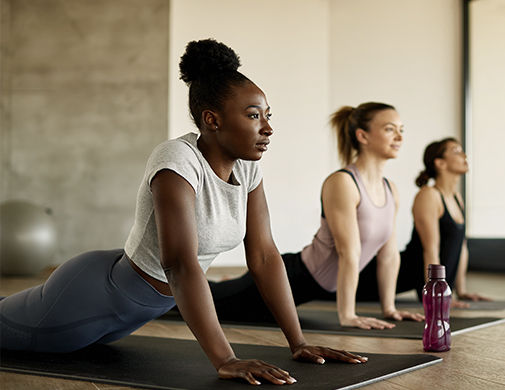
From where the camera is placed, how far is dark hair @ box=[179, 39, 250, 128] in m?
1.41

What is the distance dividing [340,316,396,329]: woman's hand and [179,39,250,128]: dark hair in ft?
3.43

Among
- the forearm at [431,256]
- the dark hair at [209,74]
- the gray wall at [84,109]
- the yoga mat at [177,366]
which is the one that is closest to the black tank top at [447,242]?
the forearm at [431,256]

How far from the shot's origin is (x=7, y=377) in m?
1.44

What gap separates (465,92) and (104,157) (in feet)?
10.5

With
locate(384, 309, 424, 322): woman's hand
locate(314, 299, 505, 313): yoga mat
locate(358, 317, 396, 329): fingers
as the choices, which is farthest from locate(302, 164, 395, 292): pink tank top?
locate(314, 299, 505, 313): yoga mat

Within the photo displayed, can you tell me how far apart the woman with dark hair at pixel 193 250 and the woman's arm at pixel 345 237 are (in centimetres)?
72

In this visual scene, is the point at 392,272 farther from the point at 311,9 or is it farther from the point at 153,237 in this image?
the point at 311,9

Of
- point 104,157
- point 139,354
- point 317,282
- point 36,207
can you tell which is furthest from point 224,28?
point 139,354

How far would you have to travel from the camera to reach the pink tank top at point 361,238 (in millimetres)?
2318

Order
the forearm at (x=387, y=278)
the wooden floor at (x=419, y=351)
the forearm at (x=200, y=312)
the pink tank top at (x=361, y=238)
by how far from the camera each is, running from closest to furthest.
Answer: the forearm at (x=200, y=312), the wooden floor at (x=419, y=351), the pink tank top at (x=361, y=238), the forearm at (x=387, y=278)

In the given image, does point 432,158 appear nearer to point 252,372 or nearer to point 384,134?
point 384,134

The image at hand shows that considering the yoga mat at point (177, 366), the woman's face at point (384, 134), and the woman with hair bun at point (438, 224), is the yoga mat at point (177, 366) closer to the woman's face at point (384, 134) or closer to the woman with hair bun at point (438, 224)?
the woman's face at point (384, 134)

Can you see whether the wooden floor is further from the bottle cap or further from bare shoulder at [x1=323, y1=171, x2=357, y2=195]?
bare shoulder at [x1=323, y1=171, x2=357, y2=195]

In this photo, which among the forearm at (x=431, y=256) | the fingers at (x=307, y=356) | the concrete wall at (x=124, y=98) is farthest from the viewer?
the concrete wall at (x=124, y=98)
